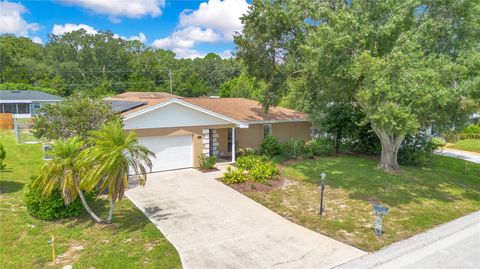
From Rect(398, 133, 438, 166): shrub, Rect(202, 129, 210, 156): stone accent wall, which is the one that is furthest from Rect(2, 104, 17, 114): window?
Rect(398, 133, 438, 166): shrub

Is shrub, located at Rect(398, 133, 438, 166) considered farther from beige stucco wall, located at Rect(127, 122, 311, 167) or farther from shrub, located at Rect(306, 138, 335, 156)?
beige stucco wall, located at Rect(127, 122, 311, 167)

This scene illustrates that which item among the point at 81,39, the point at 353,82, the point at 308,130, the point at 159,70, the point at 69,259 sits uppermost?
the point at 81,39

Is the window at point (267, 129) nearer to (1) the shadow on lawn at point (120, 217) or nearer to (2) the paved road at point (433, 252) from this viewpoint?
(1) the shadow on lawn at point (120, 217)

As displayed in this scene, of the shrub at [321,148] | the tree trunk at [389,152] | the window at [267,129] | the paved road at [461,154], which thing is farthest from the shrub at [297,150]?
the paved road at [461,154]

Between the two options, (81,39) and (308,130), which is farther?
(81,39)

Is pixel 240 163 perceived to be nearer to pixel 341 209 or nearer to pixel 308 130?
pixel 341 209

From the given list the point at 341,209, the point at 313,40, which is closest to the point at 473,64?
the point at 313,40

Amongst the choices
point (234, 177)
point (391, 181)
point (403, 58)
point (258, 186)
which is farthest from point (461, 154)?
point (234, 177)

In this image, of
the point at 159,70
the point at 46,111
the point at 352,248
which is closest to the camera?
the point at 352,248
